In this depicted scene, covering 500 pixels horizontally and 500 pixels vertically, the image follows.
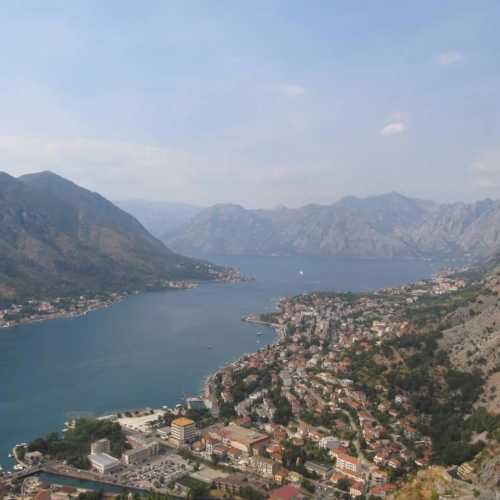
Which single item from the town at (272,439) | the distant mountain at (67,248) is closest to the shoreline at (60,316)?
the distant mountain at (67,248)

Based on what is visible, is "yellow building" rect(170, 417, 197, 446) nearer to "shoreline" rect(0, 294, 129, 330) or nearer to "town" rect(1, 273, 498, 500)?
"town" rect(1, 273, 498, 500)

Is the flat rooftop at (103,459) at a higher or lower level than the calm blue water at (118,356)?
lower

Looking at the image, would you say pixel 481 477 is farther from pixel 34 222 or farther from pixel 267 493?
pixel 34 222

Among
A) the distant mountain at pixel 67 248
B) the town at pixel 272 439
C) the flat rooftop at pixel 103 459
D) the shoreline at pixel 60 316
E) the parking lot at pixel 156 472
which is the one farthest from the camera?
the distant mountain at pixel 67 248

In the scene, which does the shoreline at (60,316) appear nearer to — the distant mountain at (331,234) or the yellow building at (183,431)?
the yellow building at (183,431)

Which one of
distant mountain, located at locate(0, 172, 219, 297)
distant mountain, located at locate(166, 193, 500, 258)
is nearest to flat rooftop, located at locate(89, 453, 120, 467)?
distant mountain, located at locate(0, 172, 219, 297)

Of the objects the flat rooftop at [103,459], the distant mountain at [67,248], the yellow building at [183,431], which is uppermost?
the distant mountain at [67,248]
